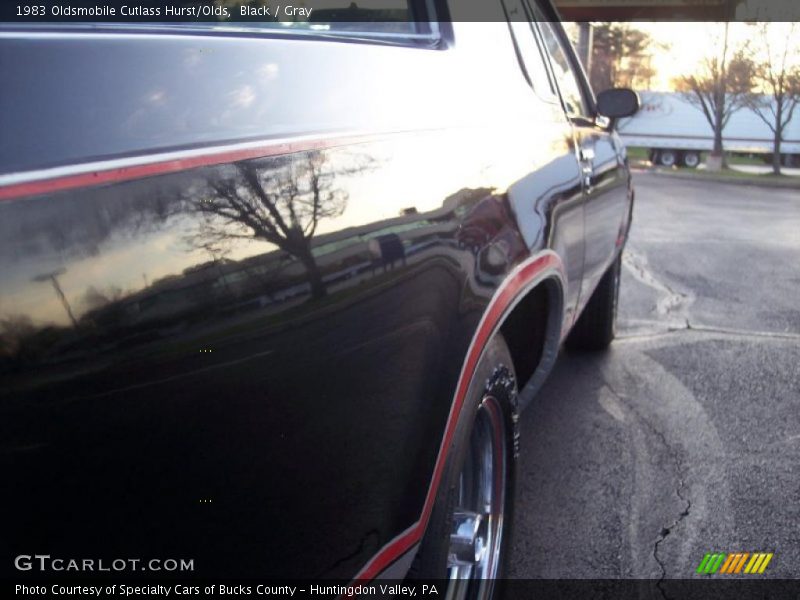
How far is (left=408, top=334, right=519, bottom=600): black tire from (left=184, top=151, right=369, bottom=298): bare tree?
65cm

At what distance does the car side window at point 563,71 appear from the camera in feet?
10.8

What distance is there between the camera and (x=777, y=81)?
923 inches

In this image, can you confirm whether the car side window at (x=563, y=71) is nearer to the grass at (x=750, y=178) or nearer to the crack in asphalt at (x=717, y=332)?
the crack in asphalt at (x=717, y=332)

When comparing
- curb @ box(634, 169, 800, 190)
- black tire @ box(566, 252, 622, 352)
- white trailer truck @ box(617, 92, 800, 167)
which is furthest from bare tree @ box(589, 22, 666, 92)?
black tire @ box(566, 252, 622, 352)

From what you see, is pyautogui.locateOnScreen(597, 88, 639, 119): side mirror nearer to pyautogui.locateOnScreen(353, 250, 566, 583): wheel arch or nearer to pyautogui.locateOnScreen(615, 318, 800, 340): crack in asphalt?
pyautogui.locateOnScreen(353, 250, 566, 583): wheel arch

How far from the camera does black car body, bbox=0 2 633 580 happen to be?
912 millimetres

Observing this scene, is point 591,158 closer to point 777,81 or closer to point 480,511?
point 480,511

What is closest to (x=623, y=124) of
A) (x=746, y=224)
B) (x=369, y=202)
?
(x=746, y=224)

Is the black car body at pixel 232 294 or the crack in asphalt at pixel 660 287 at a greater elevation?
the black car body at pixel 232 294

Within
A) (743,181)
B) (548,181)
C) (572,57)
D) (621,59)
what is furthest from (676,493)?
(621,59)

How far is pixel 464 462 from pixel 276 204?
1082 millimetres

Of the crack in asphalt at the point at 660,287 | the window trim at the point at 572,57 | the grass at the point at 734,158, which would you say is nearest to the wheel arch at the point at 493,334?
the window trim at the point at 572,57

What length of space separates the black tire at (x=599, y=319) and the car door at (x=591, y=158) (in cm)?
48

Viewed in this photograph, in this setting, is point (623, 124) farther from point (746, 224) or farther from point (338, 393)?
point (338, 393)
